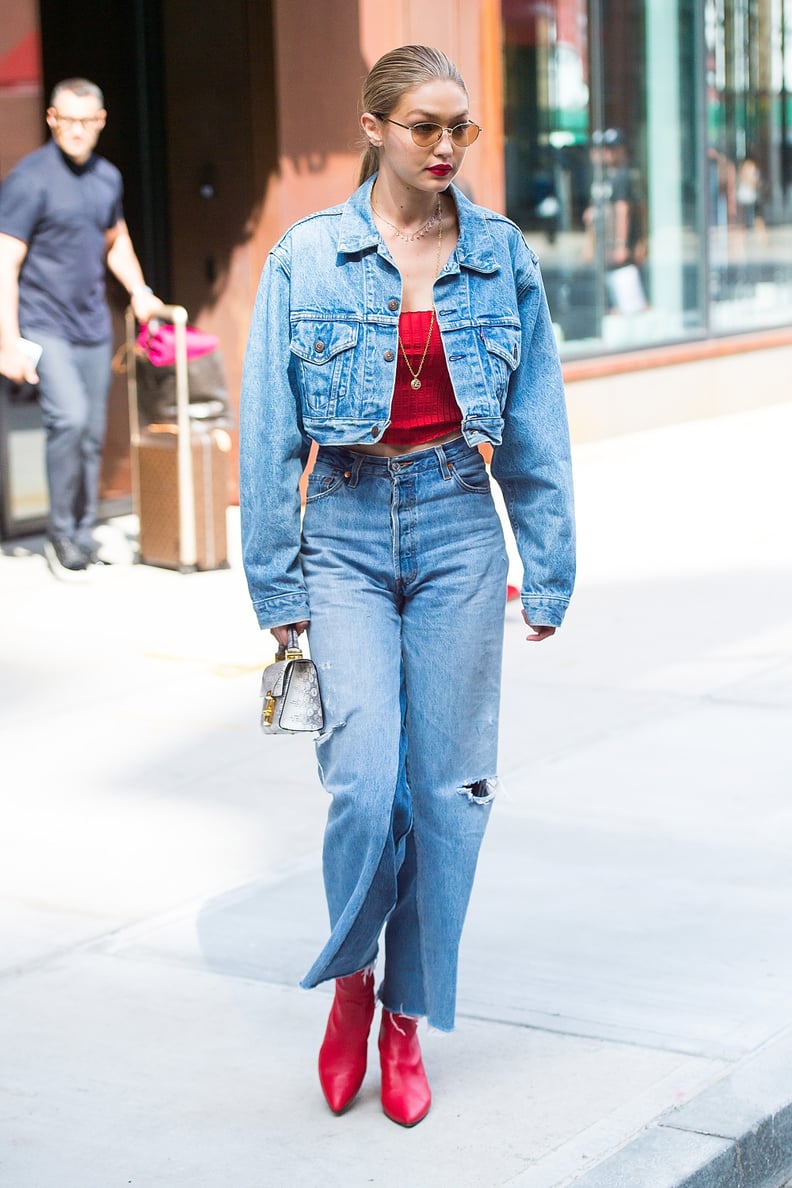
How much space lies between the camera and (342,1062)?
12.2ft

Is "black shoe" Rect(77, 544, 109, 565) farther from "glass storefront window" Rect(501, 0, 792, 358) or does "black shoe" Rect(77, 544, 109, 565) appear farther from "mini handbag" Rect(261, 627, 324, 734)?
"mini handbag" Rect(261, 627, 324, 734)

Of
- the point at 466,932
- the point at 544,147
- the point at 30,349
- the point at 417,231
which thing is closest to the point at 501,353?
the point at 417,231

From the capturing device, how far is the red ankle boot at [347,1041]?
3.69 meters

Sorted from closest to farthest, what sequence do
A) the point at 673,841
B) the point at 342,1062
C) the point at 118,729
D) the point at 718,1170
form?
1. the point at 718,1170
2. the point at 342,1062
3. the point at 673,841
4. the point at 118,729

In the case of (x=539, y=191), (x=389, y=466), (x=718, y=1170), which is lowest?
(x=718, y=1170)

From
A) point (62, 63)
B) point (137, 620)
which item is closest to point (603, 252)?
point (62, 63)

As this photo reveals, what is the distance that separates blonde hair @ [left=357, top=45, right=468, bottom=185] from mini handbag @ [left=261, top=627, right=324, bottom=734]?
38.8 inches

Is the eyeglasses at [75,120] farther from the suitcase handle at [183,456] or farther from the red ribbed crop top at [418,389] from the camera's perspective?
the red ribbed crop top at [418,389]

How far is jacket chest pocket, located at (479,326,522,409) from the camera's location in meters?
3.60

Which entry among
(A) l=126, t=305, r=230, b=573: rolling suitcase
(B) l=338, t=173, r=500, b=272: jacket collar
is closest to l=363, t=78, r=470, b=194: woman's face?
(B) l=338, t=173, r=500, b=272: jacket collar

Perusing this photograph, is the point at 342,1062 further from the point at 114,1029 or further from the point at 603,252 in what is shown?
the point at 603,252

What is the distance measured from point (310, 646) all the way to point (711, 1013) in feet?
3.95

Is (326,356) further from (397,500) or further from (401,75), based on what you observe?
(401,75)

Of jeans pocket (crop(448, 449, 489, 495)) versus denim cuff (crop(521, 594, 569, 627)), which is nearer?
jeans pocket (crop(448, 449, 489, 495))
